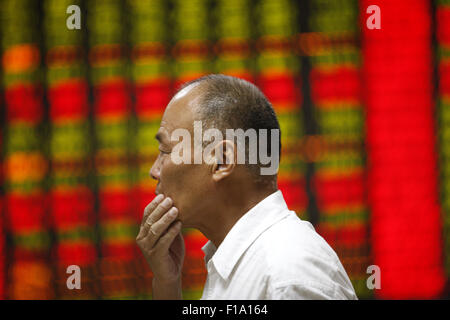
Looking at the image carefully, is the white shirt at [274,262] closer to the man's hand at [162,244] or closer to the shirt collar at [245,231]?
the shirt collar at [245,231]

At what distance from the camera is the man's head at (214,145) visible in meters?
0.84

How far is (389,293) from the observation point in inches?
68.6

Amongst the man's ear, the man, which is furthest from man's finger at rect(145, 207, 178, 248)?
the man's ear

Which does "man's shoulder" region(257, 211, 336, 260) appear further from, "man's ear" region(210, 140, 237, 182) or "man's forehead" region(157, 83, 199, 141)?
"man's forehead" region(157, 83, 199, 141)

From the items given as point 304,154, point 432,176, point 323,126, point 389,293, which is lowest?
point 389,293

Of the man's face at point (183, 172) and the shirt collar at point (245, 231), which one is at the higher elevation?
the man's face at point (183, 172)

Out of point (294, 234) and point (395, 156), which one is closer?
point (294, 234)

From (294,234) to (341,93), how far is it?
116 cm

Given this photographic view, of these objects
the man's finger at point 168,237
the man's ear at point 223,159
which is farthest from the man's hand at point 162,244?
the man's ear at point 223,159

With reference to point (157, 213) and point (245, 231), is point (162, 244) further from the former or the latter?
point (245, 231)

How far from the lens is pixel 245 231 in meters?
0.82

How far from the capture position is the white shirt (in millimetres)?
675

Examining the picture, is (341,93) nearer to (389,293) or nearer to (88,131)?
(389,293)

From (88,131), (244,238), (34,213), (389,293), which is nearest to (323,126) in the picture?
(389,293)
